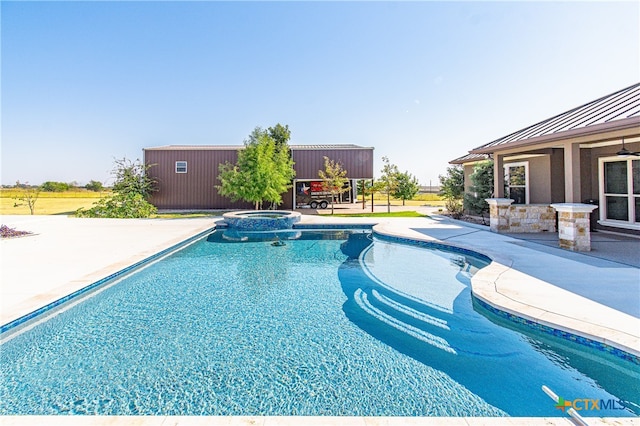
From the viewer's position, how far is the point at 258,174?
49.5 feet

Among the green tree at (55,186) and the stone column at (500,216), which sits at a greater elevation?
the green tree at (55,186)

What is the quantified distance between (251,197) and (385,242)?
8298mm

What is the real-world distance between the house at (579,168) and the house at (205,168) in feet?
28.4

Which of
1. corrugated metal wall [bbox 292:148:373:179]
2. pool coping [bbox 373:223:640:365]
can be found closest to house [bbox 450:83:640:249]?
pool coping [bbox 373:223:640:365]

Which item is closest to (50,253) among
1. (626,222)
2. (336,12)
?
(336,12)

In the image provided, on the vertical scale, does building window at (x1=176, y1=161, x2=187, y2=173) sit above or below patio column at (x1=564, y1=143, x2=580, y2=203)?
above

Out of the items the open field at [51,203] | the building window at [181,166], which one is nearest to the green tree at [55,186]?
the open field at [51,203]

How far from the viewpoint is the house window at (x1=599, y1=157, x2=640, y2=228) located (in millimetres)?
7789

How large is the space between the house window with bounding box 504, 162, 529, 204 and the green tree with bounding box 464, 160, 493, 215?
0.58 meters

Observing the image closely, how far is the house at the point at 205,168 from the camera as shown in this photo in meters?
18.0

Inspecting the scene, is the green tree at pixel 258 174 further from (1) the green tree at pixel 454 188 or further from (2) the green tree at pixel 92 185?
(2) the green tree at pixel 92 185

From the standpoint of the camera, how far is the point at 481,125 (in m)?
15.5

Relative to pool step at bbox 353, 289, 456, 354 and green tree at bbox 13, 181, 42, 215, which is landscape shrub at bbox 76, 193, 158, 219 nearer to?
green tree at bbox 13, 181, 42, 215

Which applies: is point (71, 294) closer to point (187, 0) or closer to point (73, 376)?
point (73, 376)
